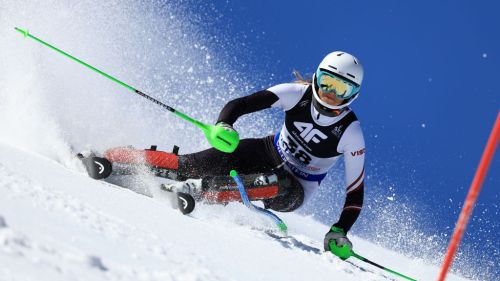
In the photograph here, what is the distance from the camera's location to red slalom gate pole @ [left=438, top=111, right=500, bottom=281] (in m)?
1.90

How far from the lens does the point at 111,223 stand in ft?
7.67

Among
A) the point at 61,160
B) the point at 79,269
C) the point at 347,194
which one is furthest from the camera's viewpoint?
the point at 347,194

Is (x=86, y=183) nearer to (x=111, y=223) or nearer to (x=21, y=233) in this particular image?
(x=111, y=223)

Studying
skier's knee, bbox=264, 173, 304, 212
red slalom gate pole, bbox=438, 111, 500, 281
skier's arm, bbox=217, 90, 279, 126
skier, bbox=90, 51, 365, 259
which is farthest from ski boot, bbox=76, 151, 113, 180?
red slalom gate pole, bbox=438, 111, 500, 281

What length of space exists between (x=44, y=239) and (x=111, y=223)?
621 mm

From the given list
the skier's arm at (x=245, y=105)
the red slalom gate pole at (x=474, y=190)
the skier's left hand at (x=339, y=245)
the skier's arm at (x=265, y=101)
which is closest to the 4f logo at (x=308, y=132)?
the skier's arm at (x=265, y=101)

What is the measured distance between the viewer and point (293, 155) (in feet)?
16.5

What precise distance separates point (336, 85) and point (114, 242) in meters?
2.92

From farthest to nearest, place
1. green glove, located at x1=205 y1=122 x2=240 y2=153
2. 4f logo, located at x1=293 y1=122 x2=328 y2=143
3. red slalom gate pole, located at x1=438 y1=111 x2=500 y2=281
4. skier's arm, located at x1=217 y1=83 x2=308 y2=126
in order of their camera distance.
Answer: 4f logo, located at x1=293 y1=122 x2=328 y2=143 < skier's arm, located at x1=217 y1=83 x2=308 y2=126 < green glove, located at x1=205 y1=122 x2=240 y2=153 < red slalom gate pole, located at x1=438 y1=111 x2=500 y2=281

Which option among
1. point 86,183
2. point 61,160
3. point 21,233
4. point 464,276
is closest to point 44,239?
point 21,233

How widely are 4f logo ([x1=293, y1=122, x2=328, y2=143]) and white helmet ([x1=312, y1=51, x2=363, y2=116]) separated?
0.66ft

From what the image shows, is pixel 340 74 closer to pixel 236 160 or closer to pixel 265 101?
pixel 265 101

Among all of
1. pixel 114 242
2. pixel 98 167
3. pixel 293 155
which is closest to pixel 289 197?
pixel 293 155

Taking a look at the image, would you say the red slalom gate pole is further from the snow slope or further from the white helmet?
the white helmet
